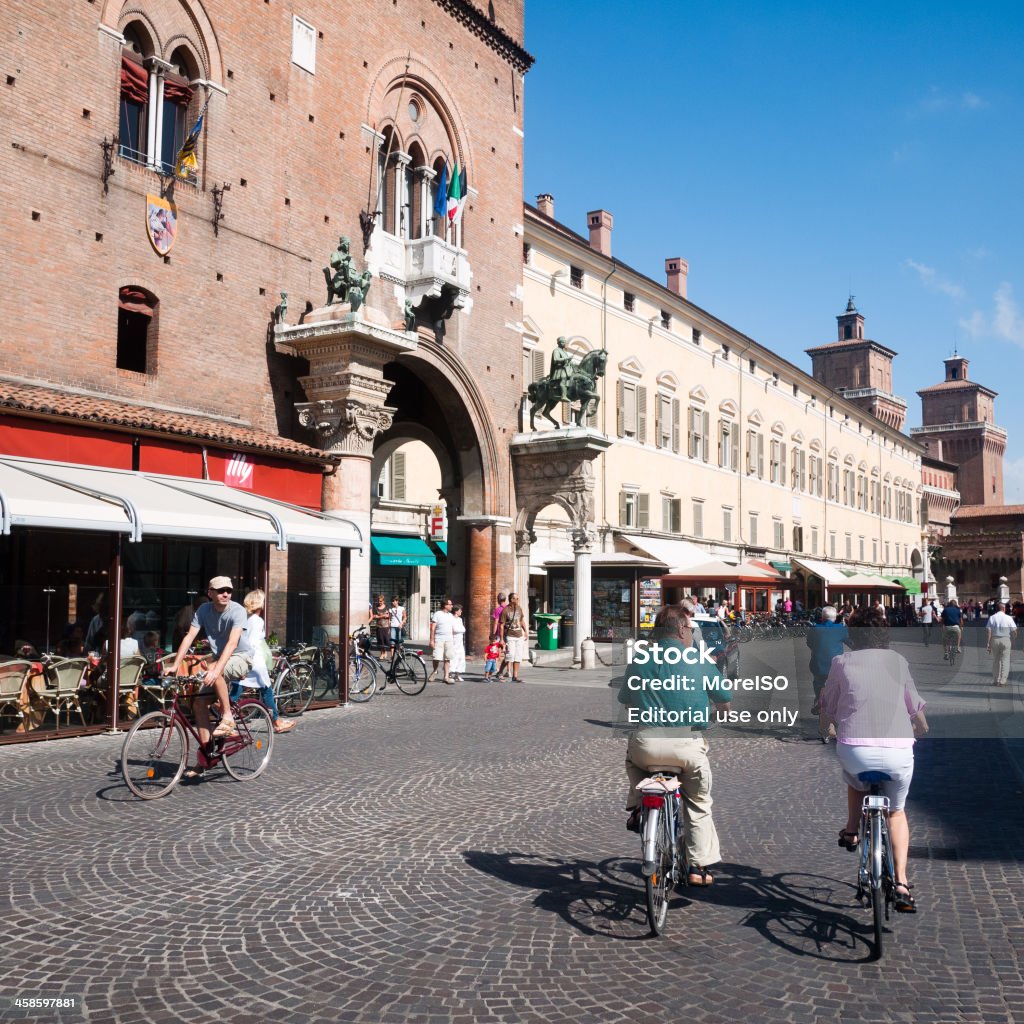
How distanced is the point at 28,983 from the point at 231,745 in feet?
15.0

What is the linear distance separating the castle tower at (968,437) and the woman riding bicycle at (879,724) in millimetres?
115846

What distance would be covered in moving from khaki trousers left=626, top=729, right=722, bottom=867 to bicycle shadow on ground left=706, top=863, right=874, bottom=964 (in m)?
0.31

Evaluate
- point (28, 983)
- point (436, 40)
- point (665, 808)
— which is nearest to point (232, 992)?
point (28, 983)

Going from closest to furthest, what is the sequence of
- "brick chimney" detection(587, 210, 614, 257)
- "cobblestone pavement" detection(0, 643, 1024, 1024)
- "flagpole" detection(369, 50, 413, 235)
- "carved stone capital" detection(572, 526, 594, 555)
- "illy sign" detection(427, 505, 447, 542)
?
"cobblestone pavement" detection(0, 643, 1024, 1024)
"flagpole" detection(369, 50, 413, 235)
"carved stone capital" detection(572, 526, 594, 555)
"illy sign" detection(427, 505, 447, 542)
"brick chimney" detection(587, 210, 614, 257)

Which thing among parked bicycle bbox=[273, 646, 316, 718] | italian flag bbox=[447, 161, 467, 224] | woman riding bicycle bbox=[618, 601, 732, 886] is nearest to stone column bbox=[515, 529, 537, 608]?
italian flag bbox=[447, 161, 467, 224]

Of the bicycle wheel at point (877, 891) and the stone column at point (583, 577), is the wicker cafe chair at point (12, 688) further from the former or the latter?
the stone column at point (583, 577)

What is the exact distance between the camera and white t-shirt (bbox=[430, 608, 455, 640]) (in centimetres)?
1962

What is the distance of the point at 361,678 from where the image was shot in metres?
16.5

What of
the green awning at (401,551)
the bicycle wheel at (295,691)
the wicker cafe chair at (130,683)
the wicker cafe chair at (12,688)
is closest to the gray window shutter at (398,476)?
the green awning at (401,551)

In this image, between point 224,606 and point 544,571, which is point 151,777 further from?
point 544,571

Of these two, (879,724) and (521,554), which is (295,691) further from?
(521,554)

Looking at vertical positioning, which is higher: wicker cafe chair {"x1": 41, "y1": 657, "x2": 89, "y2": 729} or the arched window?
the arched window

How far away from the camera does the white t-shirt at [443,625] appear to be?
1962 centimetres

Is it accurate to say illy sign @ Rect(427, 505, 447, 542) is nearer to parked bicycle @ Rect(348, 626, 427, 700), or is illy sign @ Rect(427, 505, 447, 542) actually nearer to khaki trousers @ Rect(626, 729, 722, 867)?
parked bicycle @ Rect(348, 626, 427, 700)
